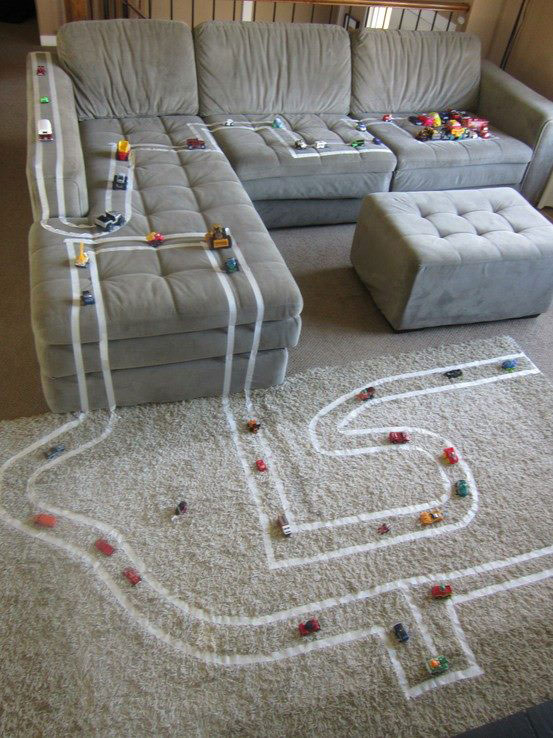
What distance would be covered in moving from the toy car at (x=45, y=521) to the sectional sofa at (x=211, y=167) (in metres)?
0.41

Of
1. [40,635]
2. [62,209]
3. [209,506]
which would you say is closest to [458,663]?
[209,506]

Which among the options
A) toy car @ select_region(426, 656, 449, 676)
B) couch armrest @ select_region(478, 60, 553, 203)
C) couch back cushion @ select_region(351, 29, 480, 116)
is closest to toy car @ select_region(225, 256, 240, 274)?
toy car @ select_region(426, 656, 449, 676)

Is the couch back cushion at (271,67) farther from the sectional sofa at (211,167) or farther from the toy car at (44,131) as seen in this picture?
the toy car at (44,131)

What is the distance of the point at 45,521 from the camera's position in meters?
1.75

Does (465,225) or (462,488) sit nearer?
(462,488)

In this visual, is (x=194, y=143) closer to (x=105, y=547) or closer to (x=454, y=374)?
(x=454, y=374)

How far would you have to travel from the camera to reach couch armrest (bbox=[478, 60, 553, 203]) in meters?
3.27

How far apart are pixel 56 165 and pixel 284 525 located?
1553mm

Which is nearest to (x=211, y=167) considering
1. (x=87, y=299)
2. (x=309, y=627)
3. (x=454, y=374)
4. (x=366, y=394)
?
(x=87, y=299)

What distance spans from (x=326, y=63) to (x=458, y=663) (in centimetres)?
294

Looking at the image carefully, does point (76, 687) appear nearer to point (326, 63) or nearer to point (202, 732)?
point (202, 732)

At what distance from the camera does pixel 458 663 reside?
62.7 inches

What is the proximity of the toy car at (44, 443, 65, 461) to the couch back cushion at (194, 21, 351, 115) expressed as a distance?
2039 mm

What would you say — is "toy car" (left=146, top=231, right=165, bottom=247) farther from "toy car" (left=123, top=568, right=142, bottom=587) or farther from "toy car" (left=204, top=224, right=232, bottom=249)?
"toy car" (left=123, top=568, right=142, bottom=587)
